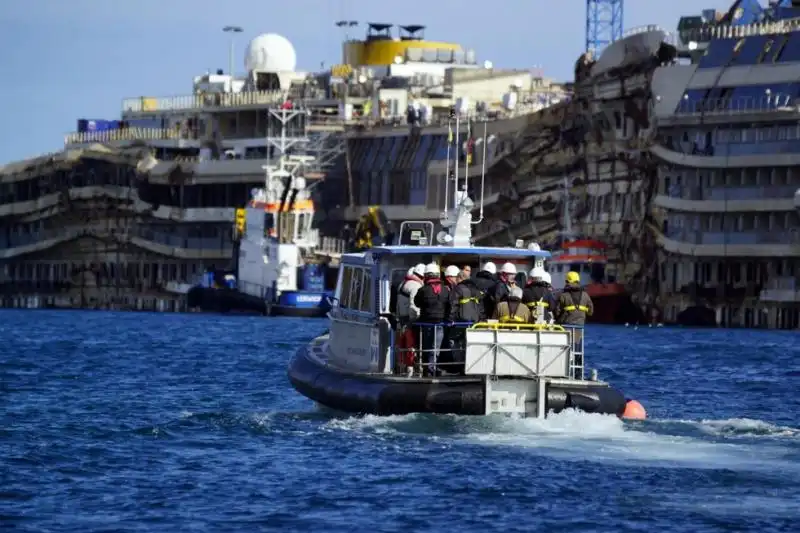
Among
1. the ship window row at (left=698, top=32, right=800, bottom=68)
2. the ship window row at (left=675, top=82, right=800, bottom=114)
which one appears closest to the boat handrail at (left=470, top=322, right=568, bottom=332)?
the ship window row at (left=675, top=82, right=800, bottom=114)

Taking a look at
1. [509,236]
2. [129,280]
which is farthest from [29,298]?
[509,236]

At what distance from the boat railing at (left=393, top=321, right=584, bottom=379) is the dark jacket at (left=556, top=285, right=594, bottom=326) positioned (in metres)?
0.18

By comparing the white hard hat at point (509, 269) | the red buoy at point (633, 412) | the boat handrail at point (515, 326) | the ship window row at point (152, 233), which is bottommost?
the red buoy at point (633, 412)

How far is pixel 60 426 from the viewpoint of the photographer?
47.2 meters

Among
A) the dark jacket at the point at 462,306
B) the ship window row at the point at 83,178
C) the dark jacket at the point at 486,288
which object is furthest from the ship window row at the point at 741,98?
the dark jacket at the point at 462,306

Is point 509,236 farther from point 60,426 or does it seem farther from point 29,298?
point 60,426

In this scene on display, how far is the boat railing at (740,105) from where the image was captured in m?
124

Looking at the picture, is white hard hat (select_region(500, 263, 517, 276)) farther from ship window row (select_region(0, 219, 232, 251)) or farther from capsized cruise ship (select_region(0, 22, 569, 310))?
ship window row (select_region(0, 219, 232, 251))

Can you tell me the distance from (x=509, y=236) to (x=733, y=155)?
30.7 meters

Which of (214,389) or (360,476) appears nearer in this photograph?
(360,476)

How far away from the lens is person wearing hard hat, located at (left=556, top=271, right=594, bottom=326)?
150 ft

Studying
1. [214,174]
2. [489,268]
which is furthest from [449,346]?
[214,174]

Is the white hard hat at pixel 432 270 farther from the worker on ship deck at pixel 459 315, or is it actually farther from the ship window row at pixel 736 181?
the ship window row at pixel 736 181

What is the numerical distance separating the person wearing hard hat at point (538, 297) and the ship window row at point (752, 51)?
80.4m
